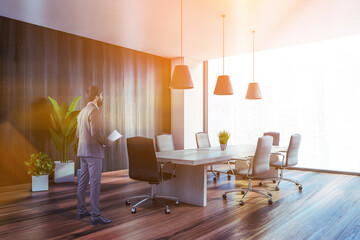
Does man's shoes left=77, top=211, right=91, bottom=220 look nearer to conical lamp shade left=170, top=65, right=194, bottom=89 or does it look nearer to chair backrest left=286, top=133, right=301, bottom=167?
conical lamp shade left=170, top=65, right=194, bottom=89

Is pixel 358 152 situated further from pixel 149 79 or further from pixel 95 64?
pixel 95 64

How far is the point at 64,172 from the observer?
5.58 meters

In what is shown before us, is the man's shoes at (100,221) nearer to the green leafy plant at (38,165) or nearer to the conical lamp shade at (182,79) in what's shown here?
the conical lamp shade at (182,79)

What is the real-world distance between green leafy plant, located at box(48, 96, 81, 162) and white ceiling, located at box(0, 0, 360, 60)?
161 centimetres

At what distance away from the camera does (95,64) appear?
6605mm

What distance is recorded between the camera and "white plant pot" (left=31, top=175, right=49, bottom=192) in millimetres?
4883

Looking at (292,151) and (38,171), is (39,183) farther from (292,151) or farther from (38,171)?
(292,151)

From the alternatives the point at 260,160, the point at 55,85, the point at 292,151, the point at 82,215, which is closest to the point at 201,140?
the point at 292,151

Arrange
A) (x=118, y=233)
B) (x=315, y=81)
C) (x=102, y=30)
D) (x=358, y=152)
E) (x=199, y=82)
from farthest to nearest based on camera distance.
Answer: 1. (x=199, y=82)
2. (x=315, y=81)
3. (x=358, y=152)
4. (x=102, y=30)
5. (x=118, y=233)

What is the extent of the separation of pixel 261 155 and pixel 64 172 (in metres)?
3.76

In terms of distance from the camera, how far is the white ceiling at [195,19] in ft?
15.3

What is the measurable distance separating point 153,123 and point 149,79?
1.23 meters

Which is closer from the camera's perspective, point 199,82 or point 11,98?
point 11,98

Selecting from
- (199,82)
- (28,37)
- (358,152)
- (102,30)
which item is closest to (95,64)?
(102,30)
